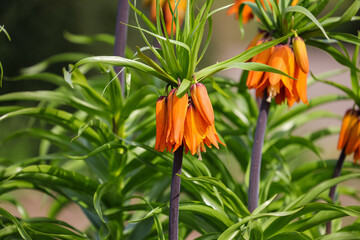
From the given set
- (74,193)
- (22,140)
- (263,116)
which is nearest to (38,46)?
(22,140)

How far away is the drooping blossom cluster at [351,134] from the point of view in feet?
3.92

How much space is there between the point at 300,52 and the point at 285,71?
0.05 m

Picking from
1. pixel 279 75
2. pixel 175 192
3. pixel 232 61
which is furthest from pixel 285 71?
pixel 175 192

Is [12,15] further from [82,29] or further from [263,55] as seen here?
[263,55]

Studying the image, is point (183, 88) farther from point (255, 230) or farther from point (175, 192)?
point (255, 230)

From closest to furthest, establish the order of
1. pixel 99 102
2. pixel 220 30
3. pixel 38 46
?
1. pixel 99 102
2. pixel 38 46
3. pixel 220 30

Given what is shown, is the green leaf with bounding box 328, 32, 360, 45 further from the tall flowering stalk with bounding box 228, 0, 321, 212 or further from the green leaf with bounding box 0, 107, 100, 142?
the green leaf with bounding box 0, 107, 100, 142

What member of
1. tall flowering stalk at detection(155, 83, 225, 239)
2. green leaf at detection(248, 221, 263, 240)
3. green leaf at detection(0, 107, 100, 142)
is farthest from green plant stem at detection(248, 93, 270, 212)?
green leaf at detection(0, 107, 100, 142)

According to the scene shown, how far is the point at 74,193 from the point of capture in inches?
47.3

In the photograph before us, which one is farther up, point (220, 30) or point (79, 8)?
point (220, 30)

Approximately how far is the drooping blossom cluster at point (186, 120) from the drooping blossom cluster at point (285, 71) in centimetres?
23

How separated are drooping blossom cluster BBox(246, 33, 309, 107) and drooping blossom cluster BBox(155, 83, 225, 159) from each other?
23cm

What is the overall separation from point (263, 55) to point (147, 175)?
40cm

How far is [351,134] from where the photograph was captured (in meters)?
1.20
